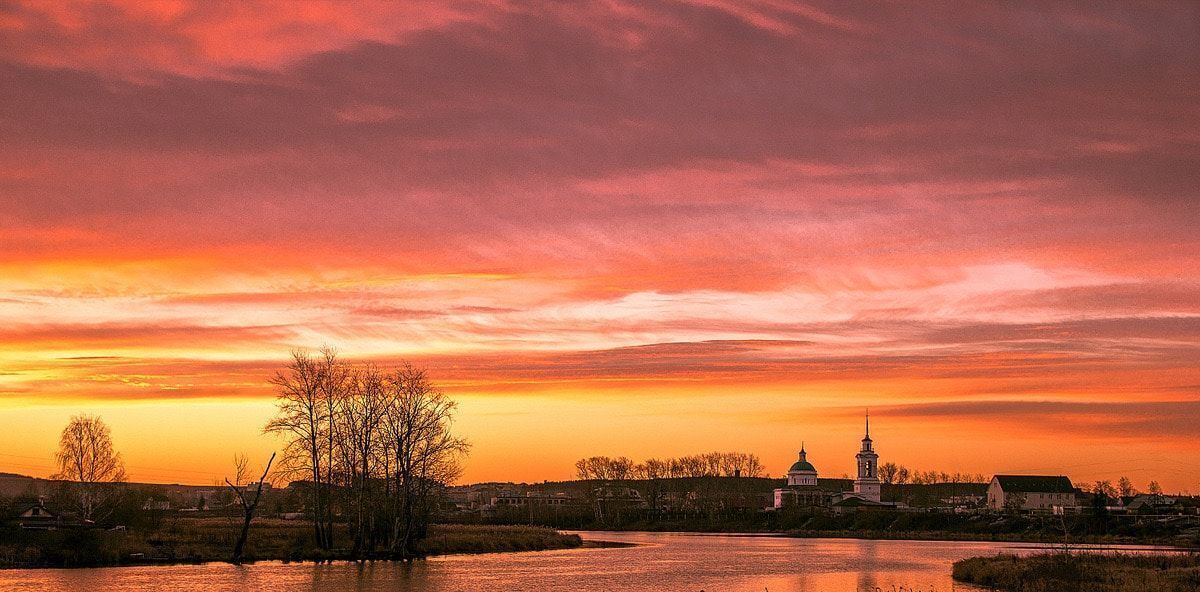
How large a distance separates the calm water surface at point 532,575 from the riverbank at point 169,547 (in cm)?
249

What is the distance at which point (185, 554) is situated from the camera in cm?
7569

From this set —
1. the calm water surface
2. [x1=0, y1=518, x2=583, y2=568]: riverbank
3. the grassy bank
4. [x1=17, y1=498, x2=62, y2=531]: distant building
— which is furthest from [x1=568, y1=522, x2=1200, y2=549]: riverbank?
[x1=17, y1=498, x2=62, y2=531]: distant building

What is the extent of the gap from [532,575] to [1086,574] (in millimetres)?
29610

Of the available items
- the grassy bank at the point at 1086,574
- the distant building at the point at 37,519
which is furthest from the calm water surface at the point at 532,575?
the distant building at the point at 37,519

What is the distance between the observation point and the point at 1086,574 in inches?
2180

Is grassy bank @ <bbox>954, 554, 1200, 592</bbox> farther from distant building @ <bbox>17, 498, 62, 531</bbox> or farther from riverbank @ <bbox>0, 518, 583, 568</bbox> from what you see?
distant building @ <bbox>17, 498, 62, 531</bbox>

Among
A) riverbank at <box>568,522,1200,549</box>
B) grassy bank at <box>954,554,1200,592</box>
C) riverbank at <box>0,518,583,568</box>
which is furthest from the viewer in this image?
riverbank at <box>568,522,1200,549</box>

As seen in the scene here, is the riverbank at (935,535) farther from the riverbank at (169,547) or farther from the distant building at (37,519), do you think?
the distant building at (37,519)

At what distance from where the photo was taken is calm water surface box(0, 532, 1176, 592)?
59750mm

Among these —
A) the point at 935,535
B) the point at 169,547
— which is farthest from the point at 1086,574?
the point at 935,535

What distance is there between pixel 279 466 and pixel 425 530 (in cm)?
1475

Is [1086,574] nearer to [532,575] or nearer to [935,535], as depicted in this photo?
[532,575]

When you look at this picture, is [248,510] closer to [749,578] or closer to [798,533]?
[749,578]

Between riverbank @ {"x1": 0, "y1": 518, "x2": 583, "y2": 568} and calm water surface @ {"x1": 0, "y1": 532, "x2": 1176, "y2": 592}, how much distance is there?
2.49m
